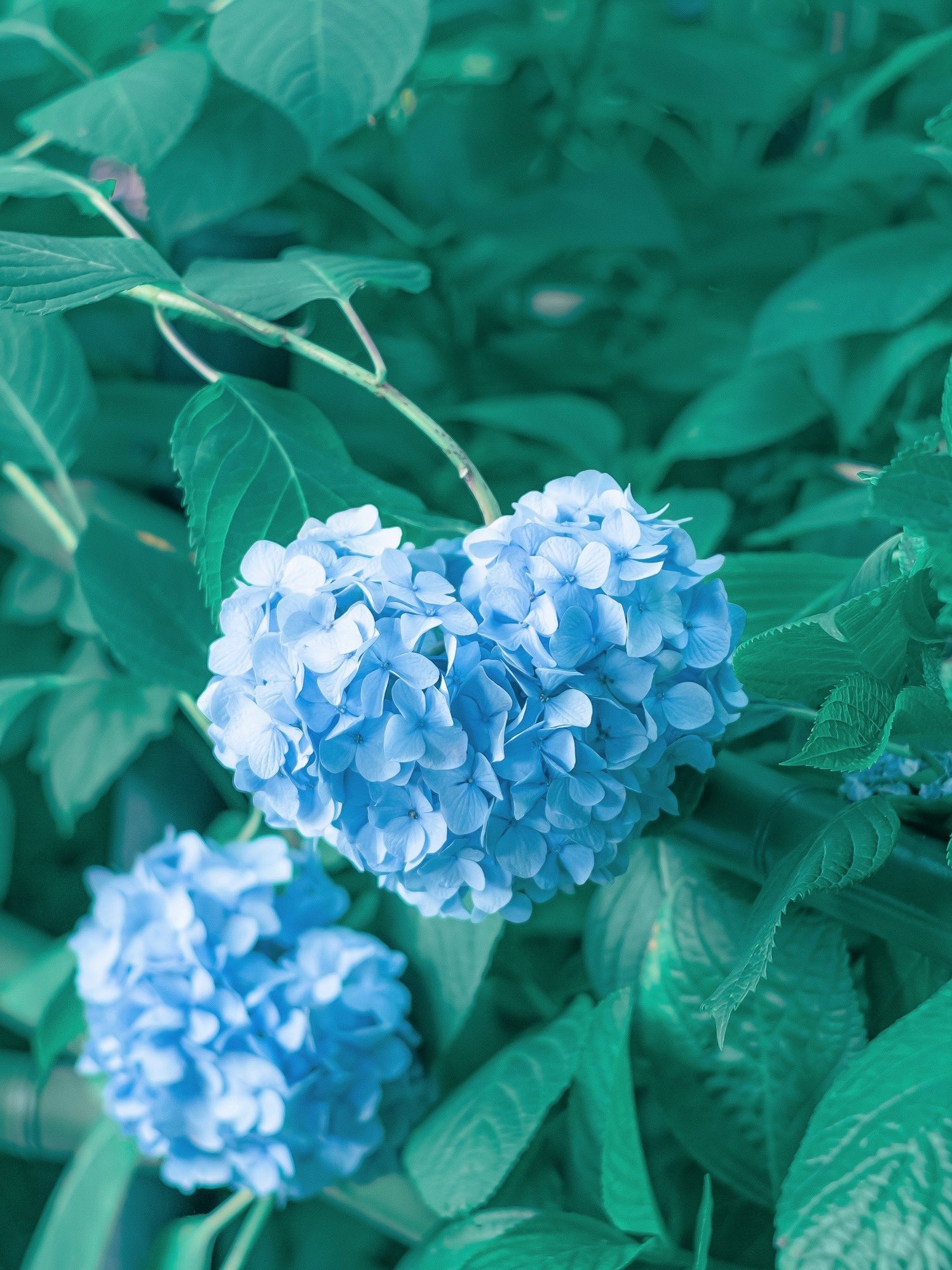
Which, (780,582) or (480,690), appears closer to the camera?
(480,690)

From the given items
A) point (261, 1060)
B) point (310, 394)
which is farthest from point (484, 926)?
point (310, 394)

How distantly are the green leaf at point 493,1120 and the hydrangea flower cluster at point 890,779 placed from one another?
0.14 metres

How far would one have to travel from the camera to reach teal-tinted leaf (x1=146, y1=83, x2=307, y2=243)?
46 centimetres

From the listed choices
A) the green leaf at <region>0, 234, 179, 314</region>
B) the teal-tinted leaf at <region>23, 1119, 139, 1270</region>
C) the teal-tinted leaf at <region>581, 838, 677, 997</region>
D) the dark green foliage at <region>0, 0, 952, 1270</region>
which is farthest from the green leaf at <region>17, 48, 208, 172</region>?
the teal-tinted leaf at <region>23, 1119, 139, 1270</region>

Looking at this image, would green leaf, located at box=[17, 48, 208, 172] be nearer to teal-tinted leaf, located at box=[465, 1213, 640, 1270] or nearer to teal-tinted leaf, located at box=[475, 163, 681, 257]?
teal-tinted leaf, located at box=[475, 163, 681, 257]

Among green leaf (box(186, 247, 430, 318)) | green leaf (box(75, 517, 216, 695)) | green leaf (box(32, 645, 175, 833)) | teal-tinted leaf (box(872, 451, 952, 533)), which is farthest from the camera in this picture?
green leaf (box(32, 645, 175, 833))

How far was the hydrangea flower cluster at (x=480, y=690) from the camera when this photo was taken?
23 centimetres

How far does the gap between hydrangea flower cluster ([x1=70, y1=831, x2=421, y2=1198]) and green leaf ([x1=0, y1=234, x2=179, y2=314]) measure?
0.71ft

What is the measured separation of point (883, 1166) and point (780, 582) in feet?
0.60

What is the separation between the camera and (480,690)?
0.24 meters

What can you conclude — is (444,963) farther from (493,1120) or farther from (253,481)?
(253,481)

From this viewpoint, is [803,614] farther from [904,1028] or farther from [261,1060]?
[261,1060]

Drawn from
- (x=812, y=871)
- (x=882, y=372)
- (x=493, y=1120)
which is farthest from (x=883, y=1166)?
(x=882, y=372)

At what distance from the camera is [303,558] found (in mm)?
245
